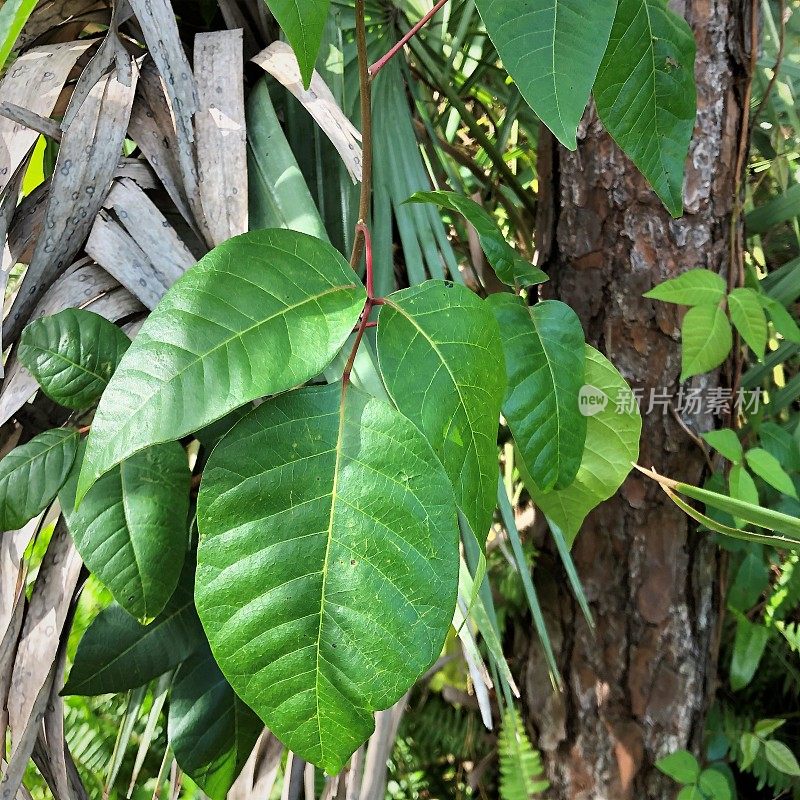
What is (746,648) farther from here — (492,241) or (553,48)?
(553,48)

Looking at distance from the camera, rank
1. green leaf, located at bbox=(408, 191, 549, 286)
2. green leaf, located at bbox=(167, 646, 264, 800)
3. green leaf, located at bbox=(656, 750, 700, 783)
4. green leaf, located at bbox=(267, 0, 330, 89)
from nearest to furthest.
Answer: green leaf, located at bbox=(267, 0, 330, 89), green leaf, located at bbox=(408, 191, 549, 286), green leaf, located at bbox=(167, 646, 264, 800), green leaf, located at bbox=(656, 750, 700, 783)

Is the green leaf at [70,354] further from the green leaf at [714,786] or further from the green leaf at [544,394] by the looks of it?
the green leaf at [714,786]

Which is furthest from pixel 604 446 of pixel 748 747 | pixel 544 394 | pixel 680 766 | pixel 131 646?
pixel 748 747

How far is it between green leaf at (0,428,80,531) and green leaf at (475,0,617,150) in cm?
36

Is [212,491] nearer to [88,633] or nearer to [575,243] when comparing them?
[88,633]

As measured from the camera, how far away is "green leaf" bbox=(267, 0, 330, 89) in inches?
10.2

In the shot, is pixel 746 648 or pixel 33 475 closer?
pixel 33 475

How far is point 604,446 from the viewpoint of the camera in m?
0.56

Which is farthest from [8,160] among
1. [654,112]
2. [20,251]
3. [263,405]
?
[654,112]

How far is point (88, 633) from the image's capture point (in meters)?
0.51

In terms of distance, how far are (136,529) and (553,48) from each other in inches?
14.2

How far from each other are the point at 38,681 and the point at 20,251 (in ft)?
1.09

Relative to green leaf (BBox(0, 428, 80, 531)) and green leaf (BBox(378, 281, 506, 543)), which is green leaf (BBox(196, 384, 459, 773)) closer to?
green leaf (BBox(378, 281, 506, 543))

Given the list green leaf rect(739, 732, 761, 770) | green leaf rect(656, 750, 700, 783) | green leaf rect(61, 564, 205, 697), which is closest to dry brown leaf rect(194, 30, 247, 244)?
green leaf rect(61, 564, 205, 697)
